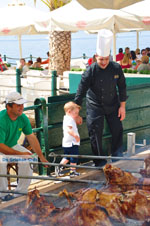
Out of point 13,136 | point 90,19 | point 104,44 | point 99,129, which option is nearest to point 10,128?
point 13,136

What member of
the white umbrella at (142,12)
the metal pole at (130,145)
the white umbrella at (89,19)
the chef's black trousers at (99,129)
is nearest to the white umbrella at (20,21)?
the white umbrella at (89,19)

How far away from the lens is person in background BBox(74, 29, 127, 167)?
5.31m

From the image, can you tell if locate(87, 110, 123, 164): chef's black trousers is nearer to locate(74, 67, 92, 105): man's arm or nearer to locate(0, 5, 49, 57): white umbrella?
locate(74, 67, 92, 105): man's arm

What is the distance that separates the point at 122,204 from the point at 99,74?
273cm

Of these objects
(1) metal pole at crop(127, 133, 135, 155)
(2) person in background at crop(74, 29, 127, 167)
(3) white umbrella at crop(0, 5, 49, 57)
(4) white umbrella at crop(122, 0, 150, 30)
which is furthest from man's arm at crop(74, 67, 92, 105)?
(3) white umbrella at crop(0, 5, 49, 57)

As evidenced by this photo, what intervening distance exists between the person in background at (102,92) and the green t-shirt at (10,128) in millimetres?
943

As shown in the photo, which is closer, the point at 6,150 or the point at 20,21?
the point at 6,150

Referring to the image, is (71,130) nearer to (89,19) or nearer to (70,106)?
(70,106)

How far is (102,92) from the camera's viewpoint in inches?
213

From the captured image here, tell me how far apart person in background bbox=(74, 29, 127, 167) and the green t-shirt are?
943 millimetres

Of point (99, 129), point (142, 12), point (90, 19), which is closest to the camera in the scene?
point (99, 129)

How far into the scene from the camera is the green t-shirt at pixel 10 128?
4.54 metres

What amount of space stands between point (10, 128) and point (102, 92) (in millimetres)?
1427

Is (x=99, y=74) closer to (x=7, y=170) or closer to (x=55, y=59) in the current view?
(x=7, y=170)
